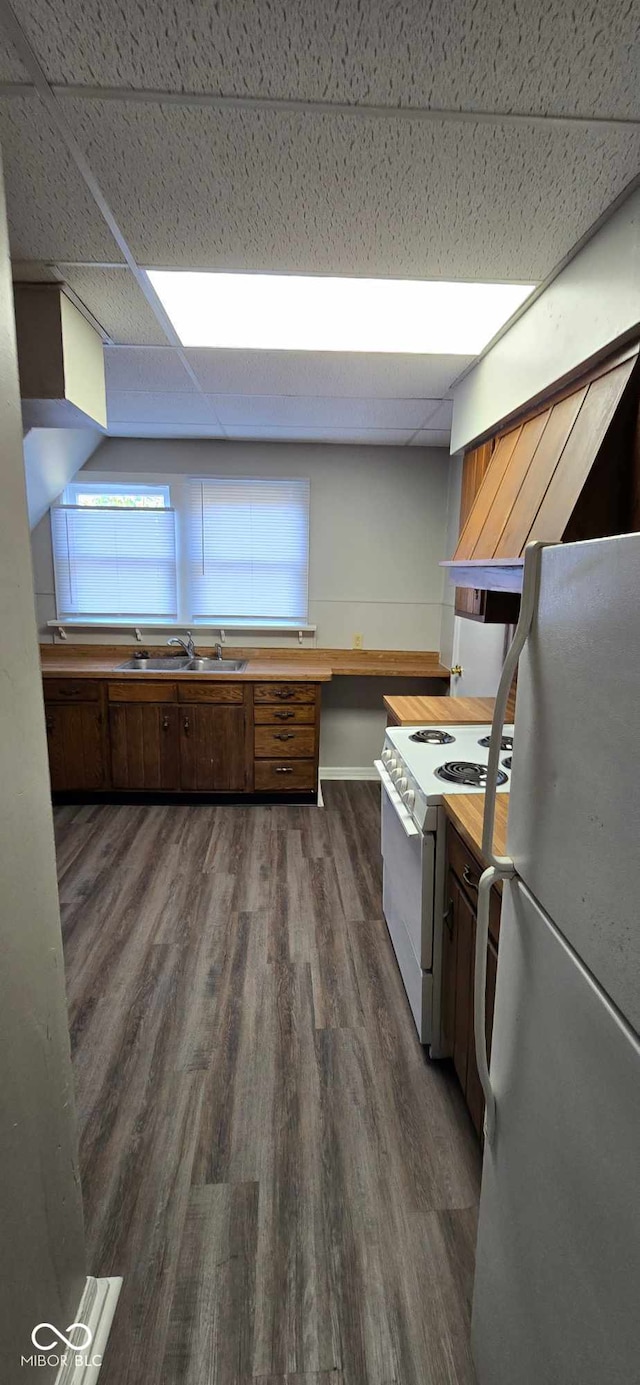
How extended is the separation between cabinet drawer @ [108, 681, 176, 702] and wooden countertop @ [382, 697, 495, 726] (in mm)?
1453

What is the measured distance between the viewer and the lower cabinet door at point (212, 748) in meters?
3.71

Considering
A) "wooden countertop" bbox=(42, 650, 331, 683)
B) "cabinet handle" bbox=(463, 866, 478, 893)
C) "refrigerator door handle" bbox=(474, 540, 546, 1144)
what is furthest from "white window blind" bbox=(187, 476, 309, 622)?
"refrigerator door handle" bbox=(474, 540, 546, 1144)

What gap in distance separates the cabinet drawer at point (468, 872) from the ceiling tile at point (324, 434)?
8.62ft

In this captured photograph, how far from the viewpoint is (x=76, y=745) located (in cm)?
372

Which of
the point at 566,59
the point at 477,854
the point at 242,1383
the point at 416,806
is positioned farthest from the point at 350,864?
the point at 566,59

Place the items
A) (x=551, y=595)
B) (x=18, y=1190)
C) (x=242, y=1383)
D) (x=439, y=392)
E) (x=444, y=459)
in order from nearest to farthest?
(x=551, y=595) < (x=18, y=1190) < (x=242, y=1383) < (x=439, y=392) < (x=444, y=459)

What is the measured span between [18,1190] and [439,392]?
9.55ft

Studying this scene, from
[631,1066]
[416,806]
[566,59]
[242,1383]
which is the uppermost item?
[566,59]

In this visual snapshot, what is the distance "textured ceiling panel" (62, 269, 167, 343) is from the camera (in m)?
1.70

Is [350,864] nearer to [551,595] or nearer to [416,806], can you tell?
[416,806]

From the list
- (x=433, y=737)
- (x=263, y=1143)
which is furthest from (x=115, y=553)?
(x=263, y=1143)

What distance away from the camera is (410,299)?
6.14 ft

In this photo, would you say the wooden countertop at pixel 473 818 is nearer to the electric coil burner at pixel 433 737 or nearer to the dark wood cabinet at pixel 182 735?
the electric coil burner at pixel 433 737

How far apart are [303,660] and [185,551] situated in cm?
110
